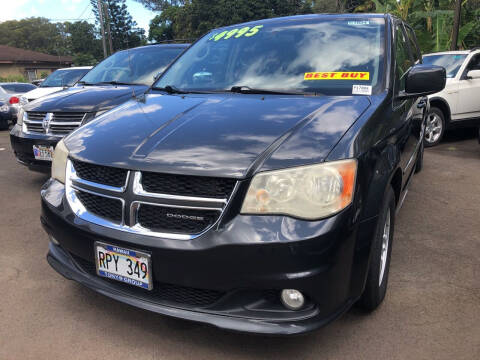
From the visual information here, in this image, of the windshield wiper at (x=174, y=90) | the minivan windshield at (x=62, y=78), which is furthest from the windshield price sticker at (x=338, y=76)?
the minivan windshield at (x=62, y=78)

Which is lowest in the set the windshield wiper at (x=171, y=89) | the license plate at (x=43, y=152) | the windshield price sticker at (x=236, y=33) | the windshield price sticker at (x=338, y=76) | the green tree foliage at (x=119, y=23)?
the license plate at (x=43, y=152)

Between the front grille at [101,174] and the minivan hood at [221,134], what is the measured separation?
39mm

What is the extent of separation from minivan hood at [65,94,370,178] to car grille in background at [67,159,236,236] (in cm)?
5

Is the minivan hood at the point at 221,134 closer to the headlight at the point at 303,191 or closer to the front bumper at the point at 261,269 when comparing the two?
the headlight at the point at 303,191

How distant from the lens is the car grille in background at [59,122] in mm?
4473

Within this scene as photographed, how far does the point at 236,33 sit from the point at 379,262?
2.20 metres

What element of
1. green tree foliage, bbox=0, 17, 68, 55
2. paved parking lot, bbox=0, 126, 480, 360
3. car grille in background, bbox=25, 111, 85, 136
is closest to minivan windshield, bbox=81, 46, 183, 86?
car grille in background, bbox=25, 111, 85, 136

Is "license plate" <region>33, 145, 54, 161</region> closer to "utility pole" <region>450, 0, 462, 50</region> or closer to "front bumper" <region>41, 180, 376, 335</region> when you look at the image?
"front bumper" <region>41, 180, 376, 335</region>

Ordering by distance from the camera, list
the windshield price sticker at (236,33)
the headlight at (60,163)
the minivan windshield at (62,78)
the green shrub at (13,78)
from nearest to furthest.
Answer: the headlight at (60,163) → the windshield price sticker at (236,33) → the minivan windshield at (62,78) → the green shrub at (13,78)

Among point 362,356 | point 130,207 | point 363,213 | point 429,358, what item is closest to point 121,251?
point 130,207

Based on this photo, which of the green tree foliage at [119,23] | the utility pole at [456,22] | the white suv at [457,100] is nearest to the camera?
the white suv at [457,100]

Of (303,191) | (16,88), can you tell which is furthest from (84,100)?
Result: (16,88)

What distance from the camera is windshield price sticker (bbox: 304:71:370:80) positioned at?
105 inches

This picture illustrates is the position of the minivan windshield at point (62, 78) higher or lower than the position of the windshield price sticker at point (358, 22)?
lower
